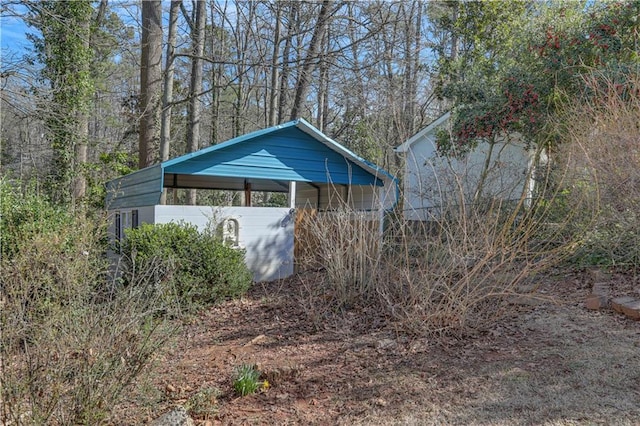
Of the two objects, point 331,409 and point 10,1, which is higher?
point 10,1

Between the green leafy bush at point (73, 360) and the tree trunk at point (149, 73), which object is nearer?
the green leafy bush at point (73, 360)

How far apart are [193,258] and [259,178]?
2463 mm

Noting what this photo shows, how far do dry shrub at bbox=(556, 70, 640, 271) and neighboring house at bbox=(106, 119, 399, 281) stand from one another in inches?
117

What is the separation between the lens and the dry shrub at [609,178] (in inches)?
202

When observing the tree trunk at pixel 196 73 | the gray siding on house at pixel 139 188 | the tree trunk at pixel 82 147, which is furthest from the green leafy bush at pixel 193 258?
the tree trunk at pixel 196 73

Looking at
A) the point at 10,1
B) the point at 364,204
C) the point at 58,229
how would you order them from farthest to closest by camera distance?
the point at 364,204
the point at 10,1
the point at 58,229

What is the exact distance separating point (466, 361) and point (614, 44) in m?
7.70

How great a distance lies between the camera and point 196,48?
13.3m

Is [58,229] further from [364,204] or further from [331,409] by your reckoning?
[364,204]

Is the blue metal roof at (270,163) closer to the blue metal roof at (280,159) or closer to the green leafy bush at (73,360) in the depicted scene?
the blue metal roof at (280,159)

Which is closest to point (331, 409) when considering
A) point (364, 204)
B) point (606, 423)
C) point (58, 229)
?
point (606, 423)

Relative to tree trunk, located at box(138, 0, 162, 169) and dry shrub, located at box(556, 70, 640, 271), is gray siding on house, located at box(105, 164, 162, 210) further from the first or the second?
dry shrub, located at box(556, 70, 640, 271)

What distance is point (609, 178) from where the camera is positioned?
5.43 meters

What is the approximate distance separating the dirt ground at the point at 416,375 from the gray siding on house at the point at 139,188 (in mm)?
3477
